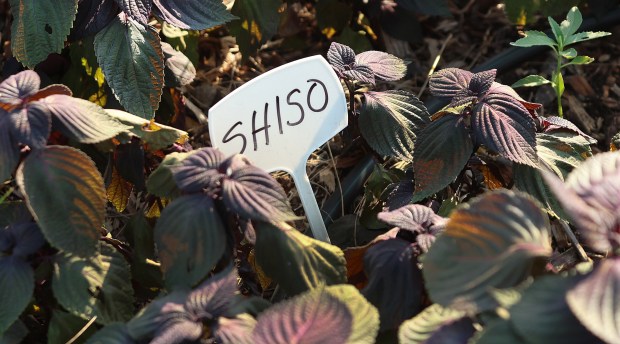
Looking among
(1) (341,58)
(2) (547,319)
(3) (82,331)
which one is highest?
(1) (341,58)

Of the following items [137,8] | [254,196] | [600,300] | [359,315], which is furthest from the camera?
[137,8]

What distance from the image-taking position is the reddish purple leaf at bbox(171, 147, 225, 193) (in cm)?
88

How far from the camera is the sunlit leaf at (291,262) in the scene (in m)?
0.92

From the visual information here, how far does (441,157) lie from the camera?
3.42ft

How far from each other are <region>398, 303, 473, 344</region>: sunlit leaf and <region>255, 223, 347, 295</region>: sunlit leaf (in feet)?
0.48

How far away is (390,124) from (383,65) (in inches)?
3.8

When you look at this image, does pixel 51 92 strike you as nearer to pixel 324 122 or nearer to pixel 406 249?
pixel 324 122

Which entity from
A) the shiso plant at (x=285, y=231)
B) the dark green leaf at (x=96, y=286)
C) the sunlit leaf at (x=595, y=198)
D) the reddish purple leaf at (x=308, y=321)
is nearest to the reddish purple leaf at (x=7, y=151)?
the shiso plant at (x=285, y=231)

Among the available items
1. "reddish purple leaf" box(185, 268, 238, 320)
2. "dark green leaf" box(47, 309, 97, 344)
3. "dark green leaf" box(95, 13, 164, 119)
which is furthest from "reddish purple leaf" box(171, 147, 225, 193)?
"dark green leaf" box(95, 13, 164, 119)

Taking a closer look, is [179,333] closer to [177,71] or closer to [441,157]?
[441,157]

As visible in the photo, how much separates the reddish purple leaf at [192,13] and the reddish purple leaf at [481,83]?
0.39 metres

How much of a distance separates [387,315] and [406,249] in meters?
0.08

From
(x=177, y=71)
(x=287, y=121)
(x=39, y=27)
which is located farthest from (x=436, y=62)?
(x=39, y=27)

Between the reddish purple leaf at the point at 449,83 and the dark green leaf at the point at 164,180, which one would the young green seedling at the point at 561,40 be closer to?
the reddish purple leaf at the point at 449,83
